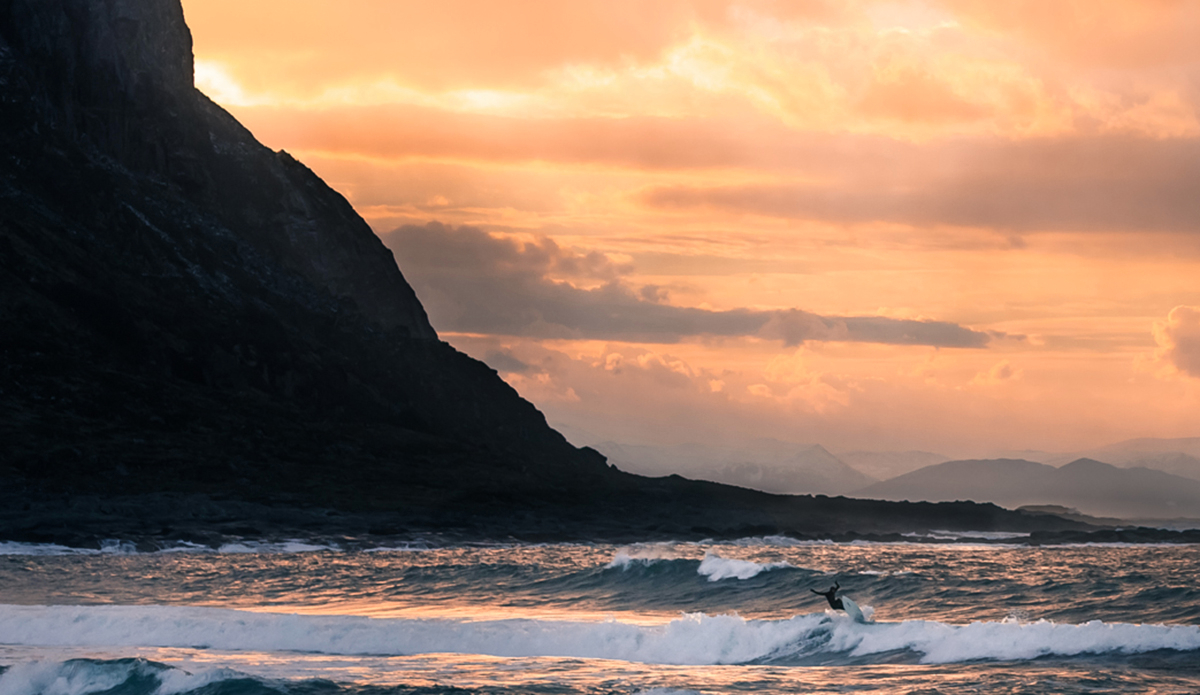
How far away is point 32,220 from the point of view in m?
132

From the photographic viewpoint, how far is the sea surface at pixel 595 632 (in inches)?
1012

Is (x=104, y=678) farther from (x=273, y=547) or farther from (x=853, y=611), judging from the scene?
(x=273, y=547)

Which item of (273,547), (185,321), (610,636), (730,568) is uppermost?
(185,321)

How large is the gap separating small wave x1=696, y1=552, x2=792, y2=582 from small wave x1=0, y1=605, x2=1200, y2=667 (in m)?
17.1

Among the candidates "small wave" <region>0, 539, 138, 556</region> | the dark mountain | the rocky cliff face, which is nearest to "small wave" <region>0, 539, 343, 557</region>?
"small wave" <region>0, 539, 138, 556</region>

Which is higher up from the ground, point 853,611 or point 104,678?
point 853,611

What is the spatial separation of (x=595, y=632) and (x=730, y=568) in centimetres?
1992

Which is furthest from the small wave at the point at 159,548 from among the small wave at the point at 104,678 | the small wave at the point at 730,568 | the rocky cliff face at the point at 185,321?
the small wave at the point at 104,678

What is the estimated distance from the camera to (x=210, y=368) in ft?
450

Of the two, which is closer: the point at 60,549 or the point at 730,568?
the point at 730,568

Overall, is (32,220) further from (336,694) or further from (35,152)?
(336,694)

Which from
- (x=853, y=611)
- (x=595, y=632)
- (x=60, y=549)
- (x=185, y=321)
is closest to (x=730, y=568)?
(x=853, y=611)

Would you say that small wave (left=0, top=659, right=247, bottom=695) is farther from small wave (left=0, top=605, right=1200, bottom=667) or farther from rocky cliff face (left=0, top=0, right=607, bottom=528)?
rocky cliff face (left=0, top=0, right=607, bottom=528)

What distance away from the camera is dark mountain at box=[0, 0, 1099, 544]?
339 ft
